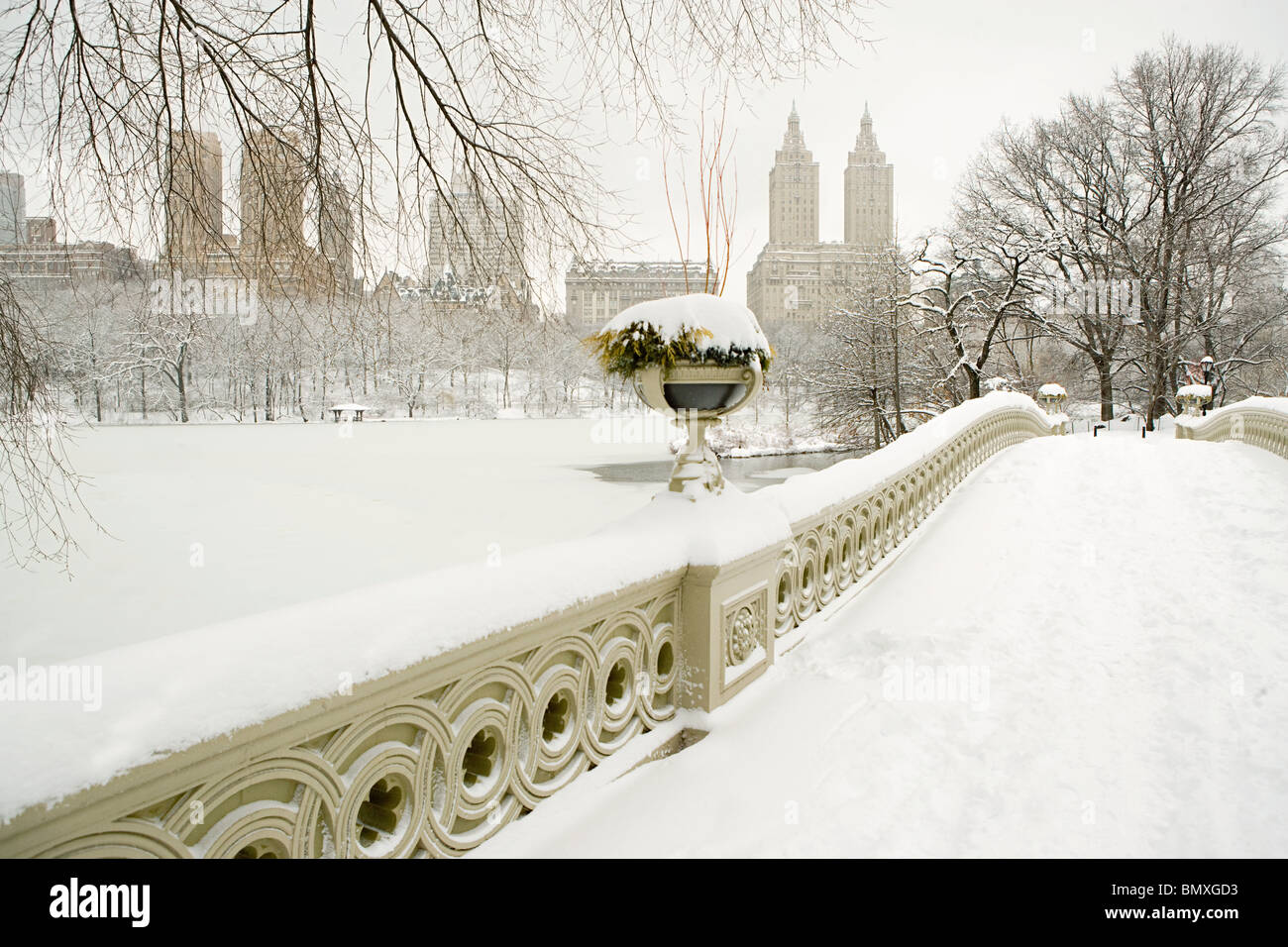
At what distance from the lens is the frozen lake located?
10.7 metres

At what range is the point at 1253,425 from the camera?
42.3 feet

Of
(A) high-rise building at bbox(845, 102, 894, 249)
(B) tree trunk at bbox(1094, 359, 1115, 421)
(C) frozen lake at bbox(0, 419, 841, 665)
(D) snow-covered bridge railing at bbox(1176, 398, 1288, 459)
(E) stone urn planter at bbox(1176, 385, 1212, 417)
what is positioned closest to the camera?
(C) frozen lake at bbox(0, 419, 841, 665)

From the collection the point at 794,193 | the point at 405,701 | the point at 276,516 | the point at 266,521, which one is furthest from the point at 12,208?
the point at 794,193

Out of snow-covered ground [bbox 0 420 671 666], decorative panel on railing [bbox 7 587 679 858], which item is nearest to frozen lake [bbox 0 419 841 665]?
snow-covered ground [bbox 0 420 671 666]

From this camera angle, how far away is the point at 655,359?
3.24 meters

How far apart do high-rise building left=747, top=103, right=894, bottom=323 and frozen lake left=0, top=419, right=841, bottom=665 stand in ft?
31.9

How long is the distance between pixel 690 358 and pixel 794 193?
1723 centimetres

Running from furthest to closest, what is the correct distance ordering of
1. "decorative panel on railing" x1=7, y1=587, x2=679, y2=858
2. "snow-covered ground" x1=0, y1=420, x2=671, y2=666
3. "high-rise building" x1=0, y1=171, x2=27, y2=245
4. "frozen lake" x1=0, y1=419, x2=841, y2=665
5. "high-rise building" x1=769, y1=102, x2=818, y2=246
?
"high-rise building" x1=769, y1=102, x2=818, y2=246, "frozen lake" x1=0, y1=419, x2=841, y2=665, "snow-covered ground" x1=0, y1=420, x2=671, y2=666, "high-rise building" x1=0, y1=171, x2=27, y2=245, "decorative panel on railing" x1=7, y1=587, x2=679, y2=858

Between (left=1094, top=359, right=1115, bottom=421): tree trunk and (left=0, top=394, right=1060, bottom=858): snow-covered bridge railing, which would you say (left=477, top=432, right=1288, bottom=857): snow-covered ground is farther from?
(left=1094, top=359, right=1115, bottom=421): tree trunk

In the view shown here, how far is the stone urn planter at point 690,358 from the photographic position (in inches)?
127

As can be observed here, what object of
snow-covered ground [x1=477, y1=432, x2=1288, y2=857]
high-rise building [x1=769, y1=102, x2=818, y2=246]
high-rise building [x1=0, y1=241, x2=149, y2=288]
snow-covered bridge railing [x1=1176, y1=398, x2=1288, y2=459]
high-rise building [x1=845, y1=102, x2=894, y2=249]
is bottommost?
snow-covered ground [x1=477, y1=432, x2=1288, y2=857]

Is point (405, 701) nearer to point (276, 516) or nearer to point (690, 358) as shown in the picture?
point (690, 358)
